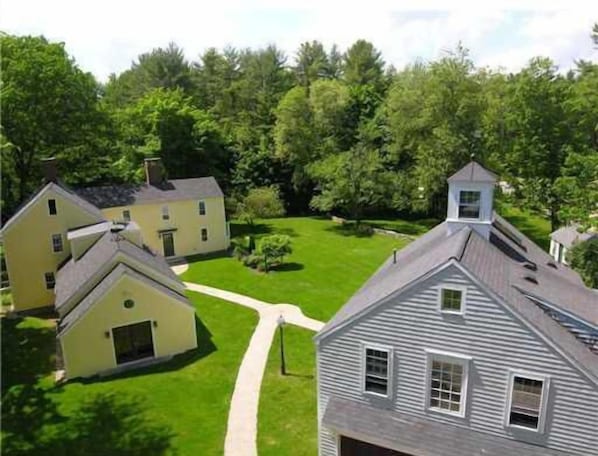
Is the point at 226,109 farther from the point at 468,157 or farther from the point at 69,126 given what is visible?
the point at 468,157

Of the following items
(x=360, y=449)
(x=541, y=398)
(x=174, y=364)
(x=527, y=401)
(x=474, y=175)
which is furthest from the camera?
(x=174, y=364)

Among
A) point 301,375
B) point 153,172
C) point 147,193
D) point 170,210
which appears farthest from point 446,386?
point 153,172

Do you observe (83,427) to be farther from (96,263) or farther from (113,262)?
(96,263)

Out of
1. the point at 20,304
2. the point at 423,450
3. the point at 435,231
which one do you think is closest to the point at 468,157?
the point at 435,231

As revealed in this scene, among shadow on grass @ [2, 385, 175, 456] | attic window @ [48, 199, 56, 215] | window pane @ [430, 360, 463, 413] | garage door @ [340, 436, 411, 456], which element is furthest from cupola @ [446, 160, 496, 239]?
attic window @ [48, 199, 56, 215]

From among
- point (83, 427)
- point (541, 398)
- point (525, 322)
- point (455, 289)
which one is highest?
point (455, 289)

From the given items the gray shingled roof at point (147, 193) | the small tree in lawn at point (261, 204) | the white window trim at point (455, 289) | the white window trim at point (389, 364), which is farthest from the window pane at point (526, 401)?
the small tree in lawn at point (261, 204)
